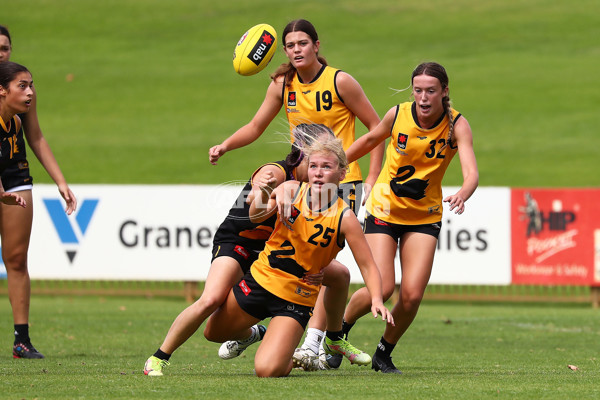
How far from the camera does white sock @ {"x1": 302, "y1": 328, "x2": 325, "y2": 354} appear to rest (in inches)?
285

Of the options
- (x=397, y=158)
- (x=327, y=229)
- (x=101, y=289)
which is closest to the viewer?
(x=327, y=229)

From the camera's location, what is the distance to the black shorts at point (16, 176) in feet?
25.6

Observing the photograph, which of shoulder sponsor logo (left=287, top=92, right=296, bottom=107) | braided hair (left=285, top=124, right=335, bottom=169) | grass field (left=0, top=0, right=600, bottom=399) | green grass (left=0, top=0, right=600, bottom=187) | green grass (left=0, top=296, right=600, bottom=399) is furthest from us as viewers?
green grass (left=0, top=0, right=600, bottom=187)

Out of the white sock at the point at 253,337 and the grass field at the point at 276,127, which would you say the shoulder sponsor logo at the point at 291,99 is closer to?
the white sock at the point at 253,337

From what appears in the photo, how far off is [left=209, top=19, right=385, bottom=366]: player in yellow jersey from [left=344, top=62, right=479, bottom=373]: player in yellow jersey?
30cm

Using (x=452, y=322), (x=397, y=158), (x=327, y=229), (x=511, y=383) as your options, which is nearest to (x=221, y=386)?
(x=327, y=229)

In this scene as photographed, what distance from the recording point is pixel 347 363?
26.8 ft

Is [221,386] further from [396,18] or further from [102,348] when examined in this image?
[396,18]

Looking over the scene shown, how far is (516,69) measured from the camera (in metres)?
32.4

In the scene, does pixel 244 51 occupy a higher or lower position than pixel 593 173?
higher

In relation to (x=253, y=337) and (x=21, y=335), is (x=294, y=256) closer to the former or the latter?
(x=253, y=337)

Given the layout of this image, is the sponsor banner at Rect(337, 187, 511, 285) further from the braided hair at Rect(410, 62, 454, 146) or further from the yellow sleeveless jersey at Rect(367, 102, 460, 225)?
the braided hair at Rect(410, 62, 454, 146)

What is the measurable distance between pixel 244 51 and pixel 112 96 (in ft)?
78.8

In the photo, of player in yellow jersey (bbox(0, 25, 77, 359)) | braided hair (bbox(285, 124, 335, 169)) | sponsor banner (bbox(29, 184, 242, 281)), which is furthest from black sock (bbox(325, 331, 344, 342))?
sponsor banner (bbox(29, 184, 242, 281))
